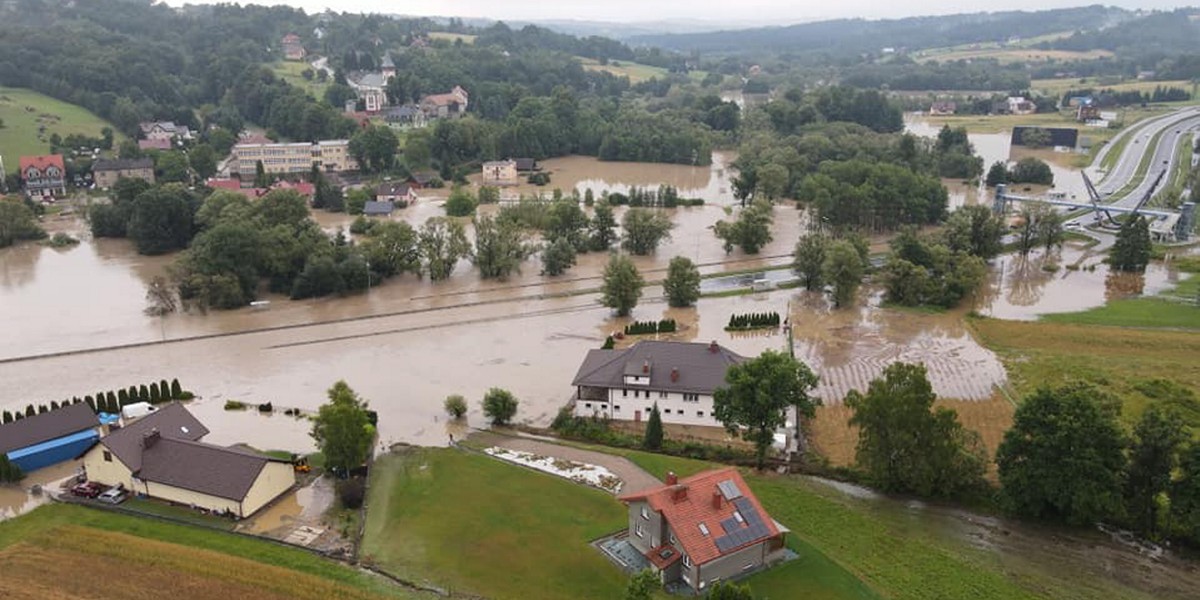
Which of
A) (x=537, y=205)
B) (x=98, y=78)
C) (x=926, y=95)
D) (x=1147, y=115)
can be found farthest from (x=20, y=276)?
(x=926, y=95)

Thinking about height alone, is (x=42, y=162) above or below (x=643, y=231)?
above

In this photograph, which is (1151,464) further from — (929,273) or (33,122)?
(33,122)

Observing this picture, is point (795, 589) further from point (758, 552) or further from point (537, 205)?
point (537, 205)

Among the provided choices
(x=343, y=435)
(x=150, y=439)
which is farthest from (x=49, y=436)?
(x=343, y=435)

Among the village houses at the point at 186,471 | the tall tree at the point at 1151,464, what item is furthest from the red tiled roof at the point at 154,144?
the tall tree at the point at 1151,464

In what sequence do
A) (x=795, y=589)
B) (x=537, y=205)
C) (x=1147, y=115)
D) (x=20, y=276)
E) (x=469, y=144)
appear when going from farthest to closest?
(x=1147, y=115) < (x=469, y=144) < (x=537, y=205) < (x=20, y=276) < (x=795, y=589)

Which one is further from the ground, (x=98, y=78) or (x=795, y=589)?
(x=98, y=78)
